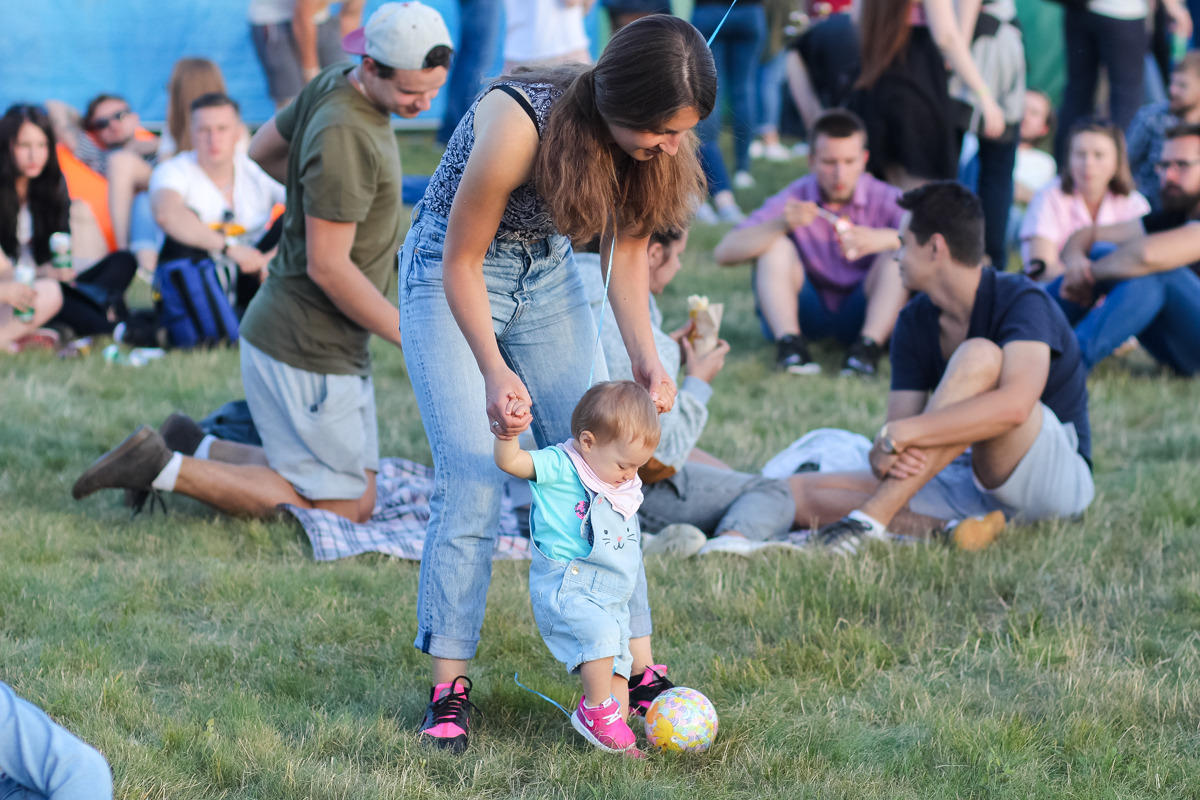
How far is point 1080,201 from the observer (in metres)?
7.34

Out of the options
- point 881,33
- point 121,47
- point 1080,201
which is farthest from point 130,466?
point 121,47

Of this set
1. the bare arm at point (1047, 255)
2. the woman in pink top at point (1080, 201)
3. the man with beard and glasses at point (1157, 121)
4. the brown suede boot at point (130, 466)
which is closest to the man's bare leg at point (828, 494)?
the brown suede boot at point (130, 466)

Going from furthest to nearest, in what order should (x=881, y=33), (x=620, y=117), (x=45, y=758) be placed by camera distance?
(x=881, y=33) < (x=620, y=117) < (x=45, y=758)

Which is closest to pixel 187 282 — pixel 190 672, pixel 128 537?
pixel 128 537

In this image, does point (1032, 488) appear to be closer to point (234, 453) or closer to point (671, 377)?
point (671, 377)

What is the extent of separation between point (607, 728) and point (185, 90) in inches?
261

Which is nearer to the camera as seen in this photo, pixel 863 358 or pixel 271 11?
pixel 863 358

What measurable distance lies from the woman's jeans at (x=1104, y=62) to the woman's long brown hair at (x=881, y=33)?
2084 mm

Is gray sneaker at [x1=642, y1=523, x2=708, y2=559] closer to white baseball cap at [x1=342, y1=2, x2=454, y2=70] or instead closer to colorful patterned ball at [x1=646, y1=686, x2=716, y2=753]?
colorful patterned ball at [x1=646, y1=686, x2=716, y2=753]

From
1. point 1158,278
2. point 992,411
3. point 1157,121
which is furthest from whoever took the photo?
point 1157,121

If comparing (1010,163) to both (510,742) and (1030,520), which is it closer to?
(1030,520)

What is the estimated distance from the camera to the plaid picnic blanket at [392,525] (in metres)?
4.17

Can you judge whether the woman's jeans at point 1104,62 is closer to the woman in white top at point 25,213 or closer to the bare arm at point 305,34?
the bare arm at point 305,34

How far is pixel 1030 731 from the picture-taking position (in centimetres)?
290
